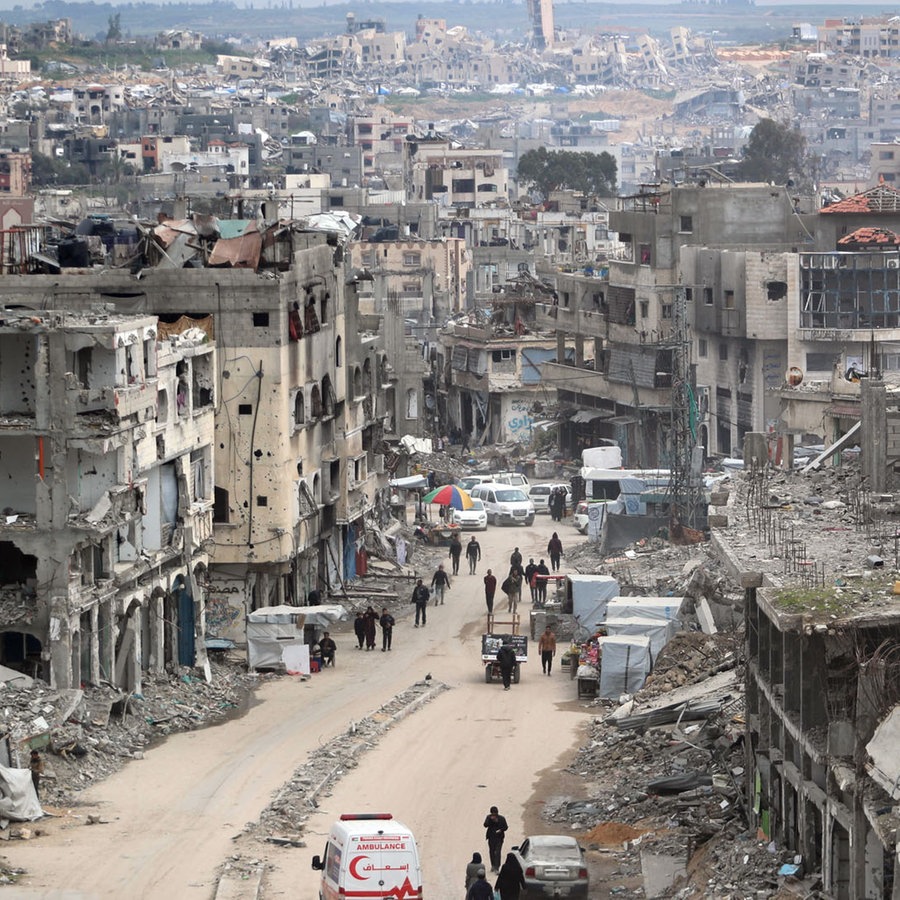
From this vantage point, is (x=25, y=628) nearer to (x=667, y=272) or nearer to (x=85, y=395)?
(x=85, y=395)

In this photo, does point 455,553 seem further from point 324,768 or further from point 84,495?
point 324,768

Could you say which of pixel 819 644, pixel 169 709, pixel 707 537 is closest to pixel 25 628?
pixel 169 709

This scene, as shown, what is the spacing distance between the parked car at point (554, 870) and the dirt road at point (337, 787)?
3.93 feet

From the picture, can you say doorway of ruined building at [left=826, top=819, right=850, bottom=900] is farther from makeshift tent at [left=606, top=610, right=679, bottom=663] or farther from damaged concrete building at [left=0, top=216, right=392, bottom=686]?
makeshift tent at [left=606, top=610, right=679, bottom=663]

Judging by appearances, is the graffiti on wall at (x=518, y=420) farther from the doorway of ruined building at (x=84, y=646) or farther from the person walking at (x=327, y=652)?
the doorway of ruined building at (x=84, y=646)

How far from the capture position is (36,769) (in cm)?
3572

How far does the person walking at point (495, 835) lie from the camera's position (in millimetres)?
32594

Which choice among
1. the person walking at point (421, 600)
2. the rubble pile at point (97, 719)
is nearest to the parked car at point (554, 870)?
the rubble pile at point (97, 719)

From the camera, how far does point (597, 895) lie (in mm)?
31078

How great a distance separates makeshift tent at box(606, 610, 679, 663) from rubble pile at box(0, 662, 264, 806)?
6198 millimetres

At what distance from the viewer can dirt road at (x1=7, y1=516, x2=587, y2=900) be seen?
1281 inches

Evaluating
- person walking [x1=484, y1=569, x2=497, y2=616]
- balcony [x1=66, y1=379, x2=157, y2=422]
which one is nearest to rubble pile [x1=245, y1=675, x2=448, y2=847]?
balcony [x1=66, y1=379, x2=157, y2=422]

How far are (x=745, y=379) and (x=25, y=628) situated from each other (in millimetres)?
41252

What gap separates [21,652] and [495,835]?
10840 millimetres
